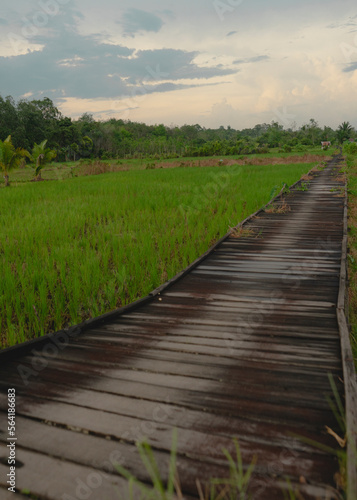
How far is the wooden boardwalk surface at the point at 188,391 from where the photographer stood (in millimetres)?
1298

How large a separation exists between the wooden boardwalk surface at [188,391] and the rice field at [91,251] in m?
0.64

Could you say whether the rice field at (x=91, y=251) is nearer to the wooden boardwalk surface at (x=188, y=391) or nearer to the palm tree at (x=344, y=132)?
the wooden boardwalk surface at (x=188, y=391)

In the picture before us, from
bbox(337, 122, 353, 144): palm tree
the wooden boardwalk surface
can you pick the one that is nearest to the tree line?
bbox(337, 122, 353, 144): palm tree

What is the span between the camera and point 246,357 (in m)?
2.12

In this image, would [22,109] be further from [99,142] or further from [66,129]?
[99,142]

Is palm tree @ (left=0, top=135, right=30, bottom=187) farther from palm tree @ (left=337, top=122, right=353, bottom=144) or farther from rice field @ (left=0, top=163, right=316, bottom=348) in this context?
palm tree @ (left=337, top=122, right=353, bottom=144)

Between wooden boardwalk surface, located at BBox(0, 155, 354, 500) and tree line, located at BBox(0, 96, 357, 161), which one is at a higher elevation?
tree line, located at BBox(0, 96, 357, 161)

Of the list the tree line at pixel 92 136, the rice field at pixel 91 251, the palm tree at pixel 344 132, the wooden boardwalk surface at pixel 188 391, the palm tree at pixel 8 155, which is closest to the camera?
the wooden boardwalk surface at pixel 188 391

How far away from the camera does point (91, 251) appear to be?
4.58 metres

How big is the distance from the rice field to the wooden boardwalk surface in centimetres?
64

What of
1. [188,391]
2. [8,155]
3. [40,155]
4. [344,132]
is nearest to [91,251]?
[188,391]

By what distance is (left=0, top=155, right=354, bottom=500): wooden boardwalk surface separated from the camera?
1298 mm

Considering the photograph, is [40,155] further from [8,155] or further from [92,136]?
[92,136]

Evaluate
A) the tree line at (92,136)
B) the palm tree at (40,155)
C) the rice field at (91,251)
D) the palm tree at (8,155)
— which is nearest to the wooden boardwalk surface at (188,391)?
the rice field at (91,251)
